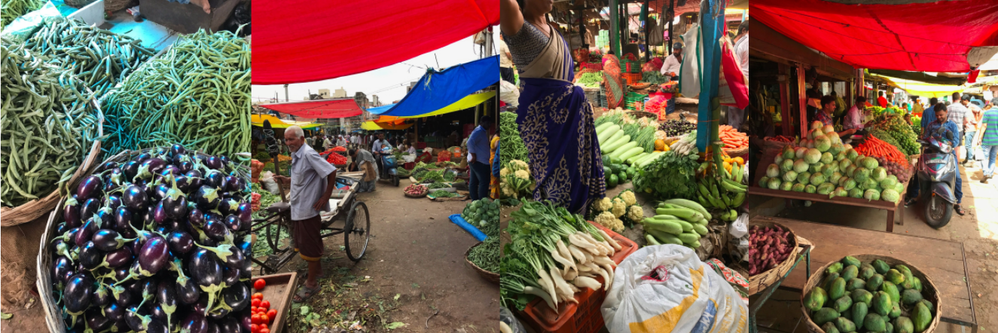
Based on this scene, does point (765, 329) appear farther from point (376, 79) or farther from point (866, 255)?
point (376, 79)

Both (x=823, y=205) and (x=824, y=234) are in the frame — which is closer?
(x=824, y=234)

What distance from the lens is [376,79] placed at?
1189mm

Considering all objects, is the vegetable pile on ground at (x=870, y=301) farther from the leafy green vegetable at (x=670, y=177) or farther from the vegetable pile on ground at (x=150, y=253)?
the vegetable pile on ground at (x=150, y=253)

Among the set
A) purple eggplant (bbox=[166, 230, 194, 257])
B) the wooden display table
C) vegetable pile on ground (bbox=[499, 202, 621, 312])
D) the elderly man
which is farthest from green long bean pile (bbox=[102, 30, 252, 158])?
the wooden display table

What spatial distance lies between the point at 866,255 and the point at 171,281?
4212 mm

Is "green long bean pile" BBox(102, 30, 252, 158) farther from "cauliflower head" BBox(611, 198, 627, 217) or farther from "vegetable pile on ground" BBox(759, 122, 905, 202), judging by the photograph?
"vegetable pile on ground" BBox(759, 122, 905, 202)

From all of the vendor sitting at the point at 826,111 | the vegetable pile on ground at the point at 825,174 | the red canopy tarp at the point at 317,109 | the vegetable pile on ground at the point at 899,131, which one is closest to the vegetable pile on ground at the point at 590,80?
the red canopy tarp at the point at 317,109

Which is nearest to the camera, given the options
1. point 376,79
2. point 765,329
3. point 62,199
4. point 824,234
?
A: point 376,79

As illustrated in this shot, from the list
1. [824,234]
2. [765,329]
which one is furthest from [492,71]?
[824,234]

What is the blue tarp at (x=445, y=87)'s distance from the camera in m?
1.20

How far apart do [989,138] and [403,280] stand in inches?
284

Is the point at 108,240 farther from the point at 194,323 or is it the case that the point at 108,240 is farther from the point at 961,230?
the point at 961,230

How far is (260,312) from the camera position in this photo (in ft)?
4.25

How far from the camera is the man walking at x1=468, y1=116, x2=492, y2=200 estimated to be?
4.17ft
